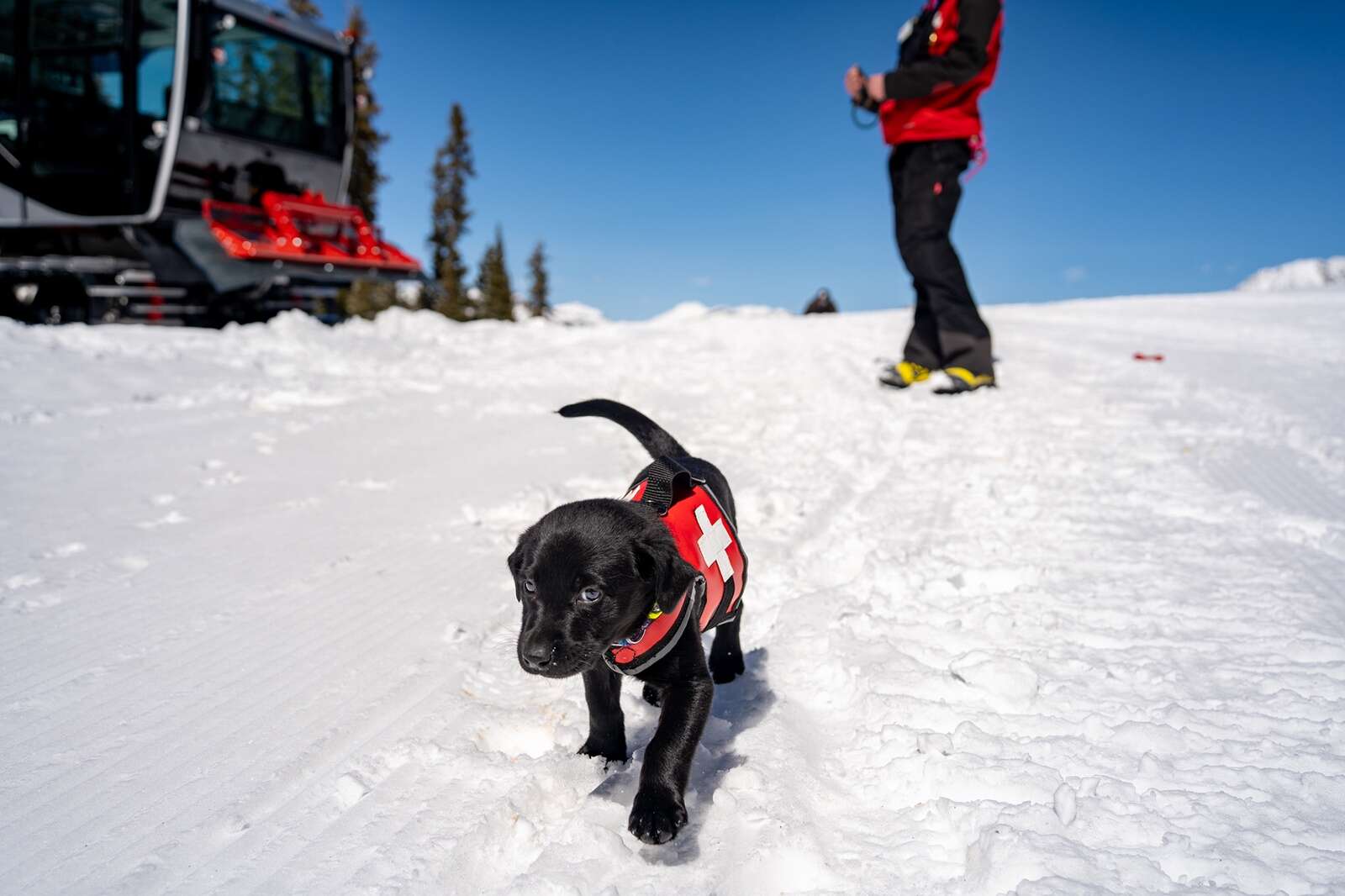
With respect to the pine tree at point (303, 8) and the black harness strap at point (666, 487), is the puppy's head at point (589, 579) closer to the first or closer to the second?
the black harness strap at point (666, 487)

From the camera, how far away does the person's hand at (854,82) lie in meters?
5.43

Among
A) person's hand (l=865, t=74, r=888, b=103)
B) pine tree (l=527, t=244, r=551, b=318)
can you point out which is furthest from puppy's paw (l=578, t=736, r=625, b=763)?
pine tree (l=527, t=244, r=551, b=318)

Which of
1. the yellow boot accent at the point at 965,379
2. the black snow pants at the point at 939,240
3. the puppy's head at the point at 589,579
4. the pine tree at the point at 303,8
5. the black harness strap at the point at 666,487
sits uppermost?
Result: the pine tree at the point at 303,8

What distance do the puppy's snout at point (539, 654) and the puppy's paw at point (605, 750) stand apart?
1.11ft

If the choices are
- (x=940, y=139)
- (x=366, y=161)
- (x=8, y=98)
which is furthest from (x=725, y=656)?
(x=366, y=161)

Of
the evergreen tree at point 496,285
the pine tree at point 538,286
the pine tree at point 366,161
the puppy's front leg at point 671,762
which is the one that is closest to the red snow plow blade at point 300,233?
the puppy's front leg at point 671,762

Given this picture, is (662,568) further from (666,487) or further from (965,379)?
(965,379)

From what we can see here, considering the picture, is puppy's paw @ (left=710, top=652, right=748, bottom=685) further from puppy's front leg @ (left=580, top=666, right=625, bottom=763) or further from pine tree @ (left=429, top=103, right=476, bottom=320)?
pine tree @ (left=429, top=103, right=476, bottom=320)

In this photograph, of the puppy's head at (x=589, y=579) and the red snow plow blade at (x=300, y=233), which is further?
the red snow plow blade at (x=300, y=233)

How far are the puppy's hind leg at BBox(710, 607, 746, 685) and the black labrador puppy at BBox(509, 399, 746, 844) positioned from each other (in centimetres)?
22

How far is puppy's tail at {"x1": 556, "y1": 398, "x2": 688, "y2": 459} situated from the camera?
2039 mm

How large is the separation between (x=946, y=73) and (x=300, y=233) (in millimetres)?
8091

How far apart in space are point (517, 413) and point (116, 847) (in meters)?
3.93

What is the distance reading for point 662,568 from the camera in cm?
159
